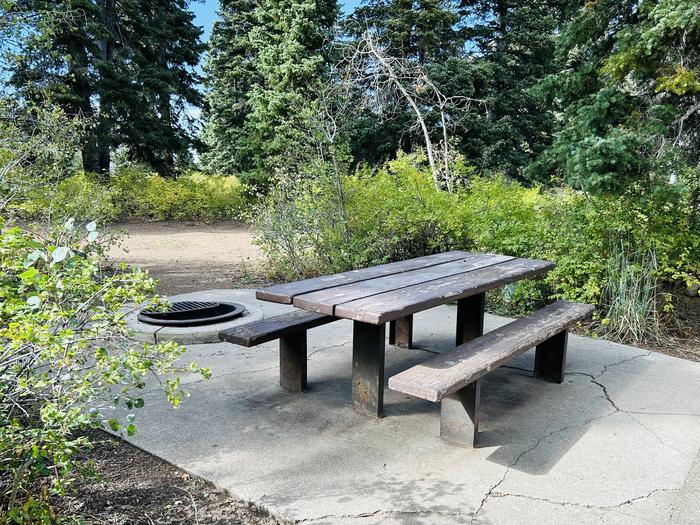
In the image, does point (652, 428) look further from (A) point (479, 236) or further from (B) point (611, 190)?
(A) point (479, 236)

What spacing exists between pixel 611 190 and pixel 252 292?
3.83m

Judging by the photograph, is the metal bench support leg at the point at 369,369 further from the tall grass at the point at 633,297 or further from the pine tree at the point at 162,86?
the pine tree at the point at 162,86

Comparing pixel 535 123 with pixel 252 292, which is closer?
pixel 252 292

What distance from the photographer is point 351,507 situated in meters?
2.10

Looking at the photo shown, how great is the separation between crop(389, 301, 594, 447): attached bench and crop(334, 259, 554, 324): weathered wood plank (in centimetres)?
27

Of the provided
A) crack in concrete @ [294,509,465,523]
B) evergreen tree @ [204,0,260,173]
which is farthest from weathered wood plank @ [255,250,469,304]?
evergreen tree @ [204,0,260,173]

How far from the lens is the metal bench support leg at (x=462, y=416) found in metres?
2.62

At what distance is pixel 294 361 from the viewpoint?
3.32 m

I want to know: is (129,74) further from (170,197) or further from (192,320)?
(192,320)

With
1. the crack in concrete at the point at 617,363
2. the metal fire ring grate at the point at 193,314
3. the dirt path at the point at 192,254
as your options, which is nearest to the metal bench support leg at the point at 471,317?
the crack in concrete at the point at 617,363

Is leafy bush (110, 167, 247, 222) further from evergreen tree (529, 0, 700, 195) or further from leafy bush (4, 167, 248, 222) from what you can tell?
evergreen tree (529, 0, 700, 195)

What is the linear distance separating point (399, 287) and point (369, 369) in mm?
502

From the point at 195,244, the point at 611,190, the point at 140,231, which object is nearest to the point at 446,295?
the point at 611,190

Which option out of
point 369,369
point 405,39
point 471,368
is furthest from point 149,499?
point 405,39
